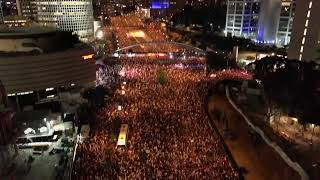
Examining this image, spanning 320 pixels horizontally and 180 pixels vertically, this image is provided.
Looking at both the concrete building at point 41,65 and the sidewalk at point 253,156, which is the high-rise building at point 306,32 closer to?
the sidewalk at point 253,156

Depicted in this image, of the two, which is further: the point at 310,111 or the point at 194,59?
the point at 194,59

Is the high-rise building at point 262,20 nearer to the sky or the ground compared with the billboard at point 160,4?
nearer to the ground

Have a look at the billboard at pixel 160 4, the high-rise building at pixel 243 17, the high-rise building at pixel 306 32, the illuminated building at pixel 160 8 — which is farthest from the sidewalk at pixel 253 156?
the billboard at pixel 160 4

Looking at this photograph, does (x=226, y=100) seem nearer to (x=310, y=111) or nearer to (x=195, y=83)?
(x=195, y=83)

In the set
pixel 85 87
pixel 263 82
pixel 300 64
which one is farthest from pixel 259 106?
pixel 85 87

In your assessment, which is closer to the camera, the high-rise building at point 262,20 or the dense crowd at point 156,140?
the dense crowd at point 156,140

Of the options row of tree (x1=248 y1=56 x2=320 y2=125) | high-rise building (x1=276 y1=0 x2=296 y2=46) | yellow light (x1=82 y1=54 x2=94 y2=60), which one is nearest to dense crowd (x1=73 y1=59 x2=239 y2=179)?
yellow light (x1=82 y1=54 x2=94 y2=60)

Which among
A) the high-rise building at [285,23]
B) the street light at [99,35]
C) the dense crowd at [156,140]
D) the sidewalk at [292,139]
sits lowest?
the sidewalk at [292,139]

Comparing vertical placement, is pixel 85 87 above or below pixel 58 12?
below

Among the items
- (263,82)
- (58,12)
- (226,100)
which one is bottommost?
(226,100)
